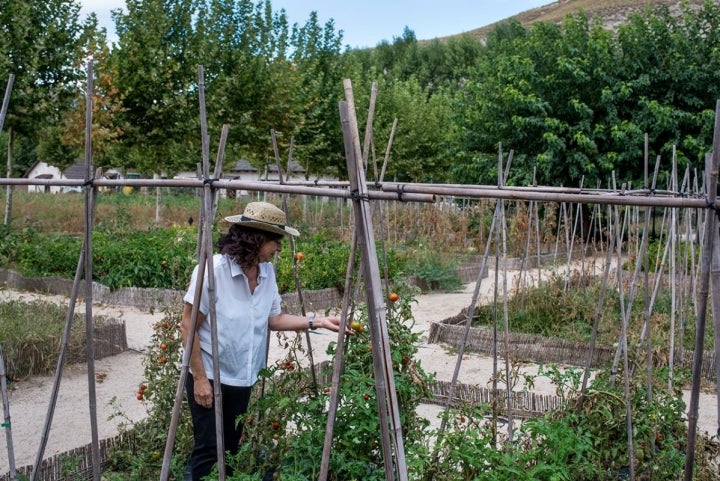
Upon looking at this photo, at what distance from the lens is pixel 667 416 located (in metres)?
3.54

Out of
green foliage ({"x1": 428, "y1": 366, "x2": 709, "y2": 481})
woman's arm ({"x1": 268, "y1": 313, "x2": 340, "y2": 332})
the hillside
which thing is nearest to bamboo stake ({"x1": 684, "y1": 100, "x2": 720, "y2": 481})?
green foliage ({"x1": 428, "y1": 366, "x2": 709, "y2": 481})

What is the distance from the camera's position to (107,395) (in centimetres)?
541

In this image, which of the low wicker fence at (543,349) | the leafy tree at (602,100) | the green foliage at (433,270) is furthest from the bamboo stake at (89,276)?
the leafy tree at (602,100)

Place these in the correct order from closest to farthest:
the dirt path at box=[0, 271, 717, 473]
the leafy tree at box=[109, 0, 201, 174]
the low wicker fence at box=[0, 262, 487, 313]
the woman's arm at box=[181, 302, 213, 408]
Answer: the woman's arm at box=[181, 302, 213, 408], the dirt path at box=[0, 271, 717, 473], the low wicker fence at box=[0, 262, 487, 313], the leafy tree at box=[109, 0, 201, 174]

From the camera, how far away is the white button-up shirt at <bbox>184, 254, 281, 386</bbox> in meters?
3.07

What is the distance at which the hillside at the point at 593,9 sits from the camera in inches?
2018

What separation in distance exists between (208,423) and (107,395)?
260 centimetres

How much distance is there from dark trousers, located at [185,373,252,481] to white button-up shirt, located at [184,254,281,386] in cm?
7

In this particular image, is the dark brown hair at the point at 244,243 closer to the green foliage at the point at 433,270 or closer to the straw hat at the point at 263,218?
the straw hat at the point at 263,218

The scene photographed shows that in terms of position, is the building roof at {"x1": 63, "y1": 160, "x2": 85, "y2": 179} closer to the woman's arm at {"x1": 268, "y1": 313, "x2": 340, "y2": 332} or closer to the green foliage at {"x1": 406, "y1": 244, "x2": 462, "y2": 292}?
the green foliage at {"x1": 406, "y1": 244, "x2": 462, "y2": 292}

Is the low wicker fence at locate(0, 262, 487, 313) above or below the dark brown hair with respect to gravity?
below

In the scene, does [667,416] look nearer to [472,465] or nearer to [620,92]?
[472,465]

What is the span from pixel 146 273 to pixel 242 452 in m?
5.93

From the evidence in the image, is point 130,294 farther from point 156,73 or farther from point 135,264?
point 156,73
